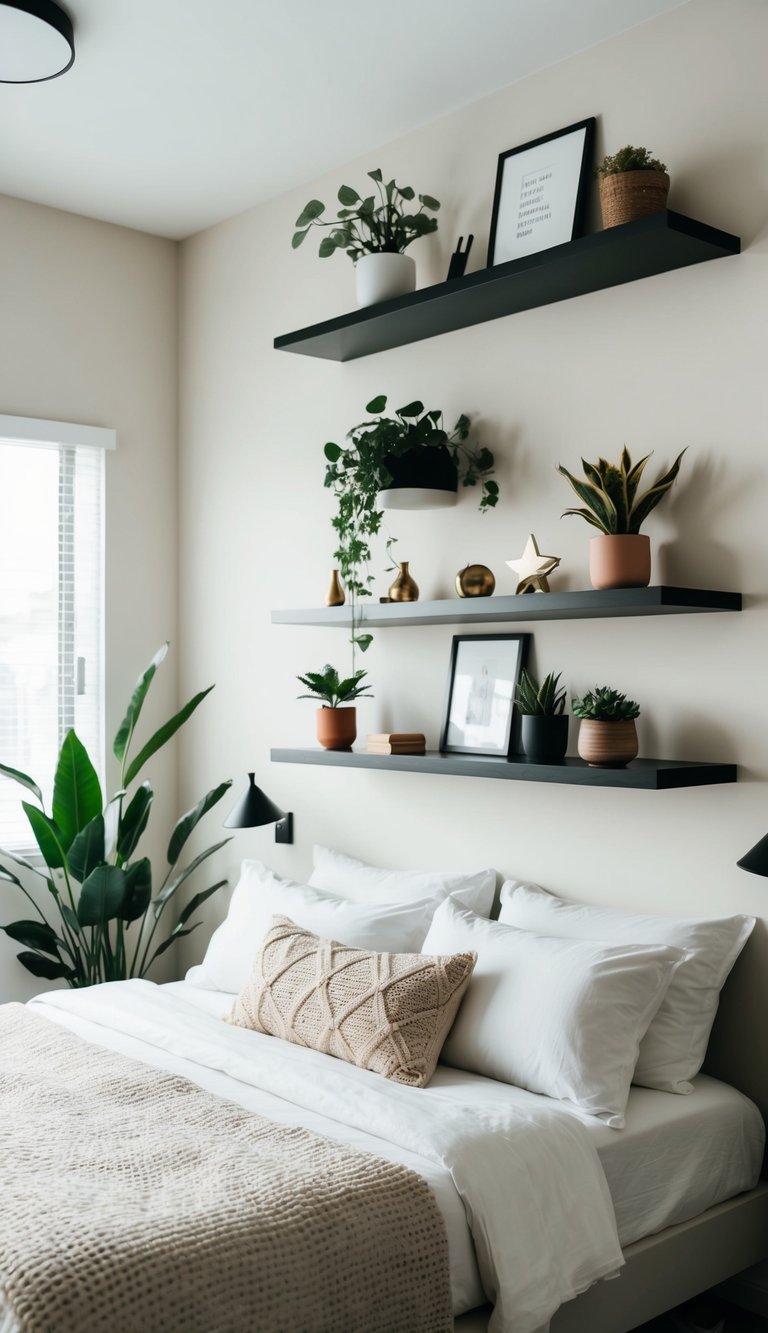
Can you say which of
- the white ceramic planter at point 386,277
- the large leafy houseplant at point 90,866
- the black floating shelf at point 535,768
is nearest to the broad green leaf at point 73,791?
the large leafy houseplant at point 90,866

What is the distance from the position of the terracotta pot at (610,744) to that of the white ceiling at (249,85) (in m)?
1.66

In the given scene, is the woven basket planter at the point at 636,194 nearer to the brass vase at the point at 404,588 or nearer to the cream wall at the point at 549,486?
the cream wall at the point at 549,486

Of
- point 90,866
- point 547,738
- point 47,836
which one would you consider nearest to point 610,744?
point 547,738

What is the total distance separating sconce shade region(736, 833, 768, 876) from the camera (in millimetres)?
2324

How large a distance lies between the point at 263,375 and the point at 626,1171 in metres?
2.73

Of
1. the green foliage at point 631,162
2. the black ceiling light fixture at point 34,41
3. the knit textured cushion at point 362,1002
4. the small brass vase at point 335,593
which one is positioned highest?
the black ceiling light fixture at point 34,41

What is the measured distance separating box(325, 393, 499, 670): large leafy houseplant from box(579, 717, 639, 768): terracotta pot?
30.4 inches

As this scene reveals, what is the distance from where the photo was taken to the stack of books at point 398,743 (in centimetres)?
321

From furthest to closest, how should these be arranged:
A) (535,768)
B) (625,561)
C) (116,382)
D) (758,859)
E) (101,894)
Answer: (116,382) < (101,894) < (535,768) < (625,561) < (758,859)

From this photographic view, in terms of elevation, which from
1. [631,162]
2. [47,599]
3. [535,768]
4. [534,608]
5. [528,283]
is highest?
[631,162]

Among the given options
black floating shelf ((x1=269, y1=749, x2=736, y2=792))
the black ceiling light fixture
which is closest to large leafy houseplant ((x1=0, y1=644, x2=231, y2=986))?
black floating shelf ((x1=269, y1=749, x2=736, y2=792))

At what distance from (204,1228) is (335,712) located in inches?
69.8

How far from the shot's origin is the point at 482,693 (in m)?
3.17

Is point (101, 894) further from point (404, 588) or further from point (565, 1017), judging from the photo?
point (565, 1017)
